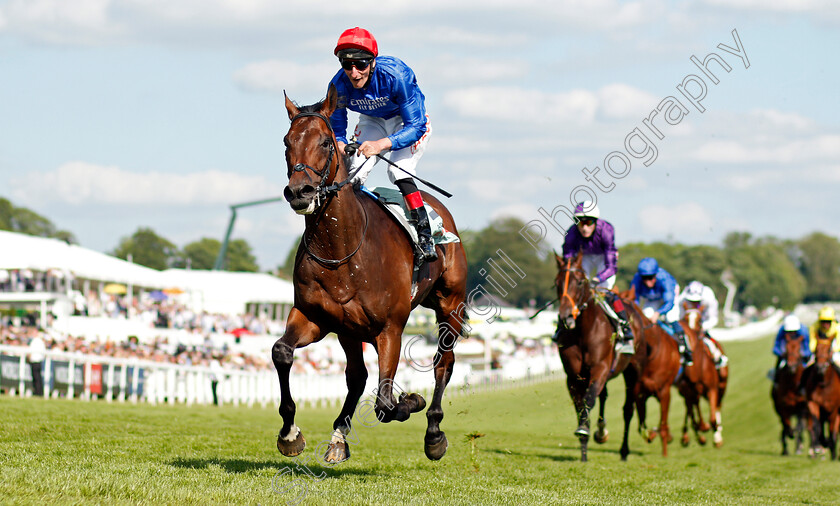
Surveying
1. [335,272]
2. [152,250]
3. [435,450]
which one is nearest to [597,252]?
[435,450]

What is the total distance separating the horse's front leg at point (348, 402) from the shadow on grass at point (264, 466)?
31cm

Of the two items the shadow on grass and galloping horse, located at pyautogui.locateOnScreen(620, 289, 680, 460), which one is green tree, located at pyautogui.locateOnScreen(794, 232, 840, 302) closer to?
galloping horse, located at pyautogui.locateOnScreen(620, 289, 680, 460)

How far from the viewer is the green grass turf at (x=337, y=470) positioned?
5.79 meters

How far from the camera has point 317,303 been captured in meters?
6.32

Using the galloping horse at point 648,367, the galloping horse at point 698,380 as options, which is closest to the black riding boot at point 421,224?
the galloping horse at point 648,367

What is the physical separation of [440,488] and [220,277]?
26.9 metres

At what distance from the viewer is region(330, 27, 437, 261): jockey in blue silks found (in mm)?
6719

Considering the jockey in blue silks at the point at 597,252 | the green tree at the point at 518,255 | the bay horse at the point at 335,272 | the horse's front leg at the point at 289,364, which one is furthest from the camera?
the green tree at the point at 518,255

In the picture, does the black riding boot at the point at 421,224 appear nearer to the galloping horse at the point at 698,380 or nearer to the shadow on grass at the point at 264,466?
the shadow on grass at the point at 264,466

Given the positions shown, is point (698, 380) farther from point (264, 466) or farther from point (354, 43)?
point (354, 43)

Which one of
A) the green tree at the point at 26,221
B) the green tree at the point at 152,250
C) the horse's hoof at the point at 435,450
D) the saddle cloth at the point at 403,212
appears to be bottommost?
the horse's hoof at the point at 435,450

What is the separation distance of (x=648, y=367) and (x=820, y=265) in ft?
555

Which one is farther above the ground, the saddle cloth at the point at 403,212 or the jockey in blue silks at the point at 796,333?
the saddle cloth at the point at 403,212

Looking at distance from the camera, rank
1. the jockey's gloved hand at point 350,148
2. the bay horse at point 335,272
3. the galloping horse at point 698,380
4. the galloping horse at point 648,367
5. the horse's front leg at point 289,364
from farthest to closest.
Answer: the galloping horse at point 698,380
the galloping horse at point 648,367
the jockey's gloved hand at point 350,148
the horse's front leg at point 289,364
the bay horse at point 335,272
